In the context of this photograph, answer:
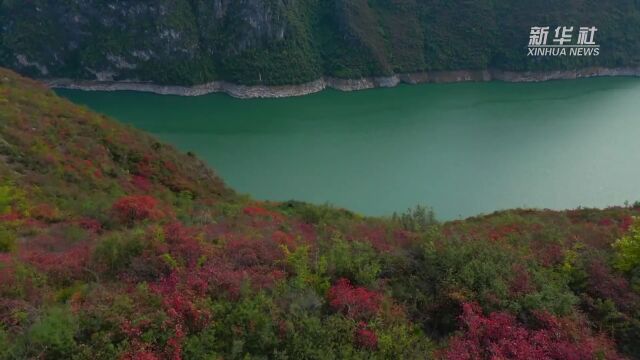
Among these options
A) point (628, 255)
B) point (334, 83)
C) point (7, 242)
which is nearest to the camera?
point (628, 255)

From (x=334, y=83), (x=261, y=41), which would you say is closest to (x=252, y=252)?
(x=334, y=83)

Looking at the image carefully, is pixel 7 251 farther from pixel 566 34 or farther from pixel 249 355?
pixel 566 34

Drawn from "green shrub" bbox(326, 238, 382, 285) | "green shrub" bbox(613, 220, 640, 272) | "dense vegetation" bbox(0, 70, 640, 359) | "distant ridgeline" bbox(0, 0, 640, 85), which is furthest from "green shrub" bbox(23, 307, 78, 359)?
"distant ridgeline" bbox(0, 0, 640, 85)

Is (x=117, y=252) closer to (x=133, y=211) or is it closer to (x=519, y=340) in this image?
(x=133, y=211)

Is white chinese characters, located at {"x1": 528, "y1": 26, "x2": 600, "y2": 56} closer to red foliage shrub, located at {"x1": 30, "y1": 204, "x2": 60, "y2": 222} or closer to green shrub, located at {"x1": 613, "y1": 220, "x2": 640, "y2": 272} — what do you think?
green shrub, located at {"x1": 613, "y1": 220, "x2": 640, "y2": 272}

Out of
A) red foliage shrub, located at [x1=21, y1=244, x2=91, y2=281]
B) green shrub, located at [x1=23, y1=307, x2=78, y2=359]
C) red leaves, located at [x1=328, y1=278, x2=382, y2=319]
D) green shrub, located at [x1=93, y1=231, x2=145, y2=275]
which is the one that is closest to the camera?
green shrub, located at [x1=23, y1=307, x2=78, y2=359]

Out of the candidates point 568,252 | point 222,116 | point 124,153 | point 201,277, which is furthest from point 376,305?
point 222,116

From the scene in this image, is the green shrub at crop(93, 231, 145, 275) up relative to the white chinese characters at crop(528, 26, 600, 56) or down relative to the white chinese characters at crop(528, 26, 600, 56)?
down
